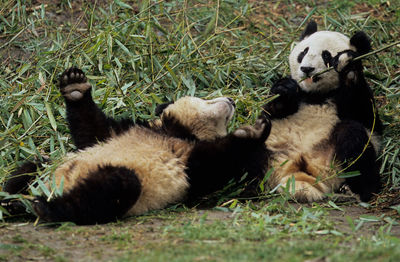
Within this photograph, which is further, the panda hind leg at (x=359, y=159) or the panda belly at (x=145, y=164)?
the panda hind leg at (x=359, y=159)

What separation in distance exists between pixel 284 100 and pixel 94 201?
2.05 metres

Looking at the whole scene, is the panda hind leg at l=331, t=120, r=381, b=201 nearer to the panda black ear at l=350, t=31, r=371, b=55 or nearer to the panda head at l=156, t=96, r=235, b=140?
the panda black ear at l=350, t=31, r=371, b=55

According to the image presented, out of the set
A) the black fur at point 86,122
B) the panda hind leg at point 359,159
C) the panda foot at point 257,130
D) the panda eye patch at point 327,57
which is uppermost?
the panda eye patch at point 327,57

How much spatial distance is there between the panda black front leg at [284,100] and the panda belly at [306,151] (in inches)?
2.3

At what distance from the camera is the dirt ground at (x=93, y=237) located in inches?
116

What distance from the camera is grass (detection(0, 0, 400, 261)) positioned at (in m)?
3.09

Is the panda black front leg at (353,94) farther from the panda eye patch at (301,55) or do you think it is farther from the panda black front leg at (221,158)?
the panda black front leg at (221,158)

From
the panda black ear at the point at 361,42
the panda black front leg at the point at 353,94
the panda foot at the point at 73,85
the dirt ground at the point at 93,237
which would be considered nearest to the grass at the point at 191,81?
the dirt ground at the point at 93,237

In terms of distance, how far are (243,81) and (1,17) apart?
2.63 m

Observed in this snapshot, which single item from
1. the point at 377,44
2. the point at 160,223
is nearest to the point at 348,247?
the point at 160,223

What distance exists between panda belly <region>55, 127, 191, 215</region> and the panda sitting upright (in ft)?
2.75

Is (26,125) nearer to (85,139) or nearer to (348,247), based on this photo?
(85,139)

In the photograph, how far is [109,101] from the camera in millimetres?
5004

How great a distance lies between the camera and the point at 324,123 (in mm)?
4703
